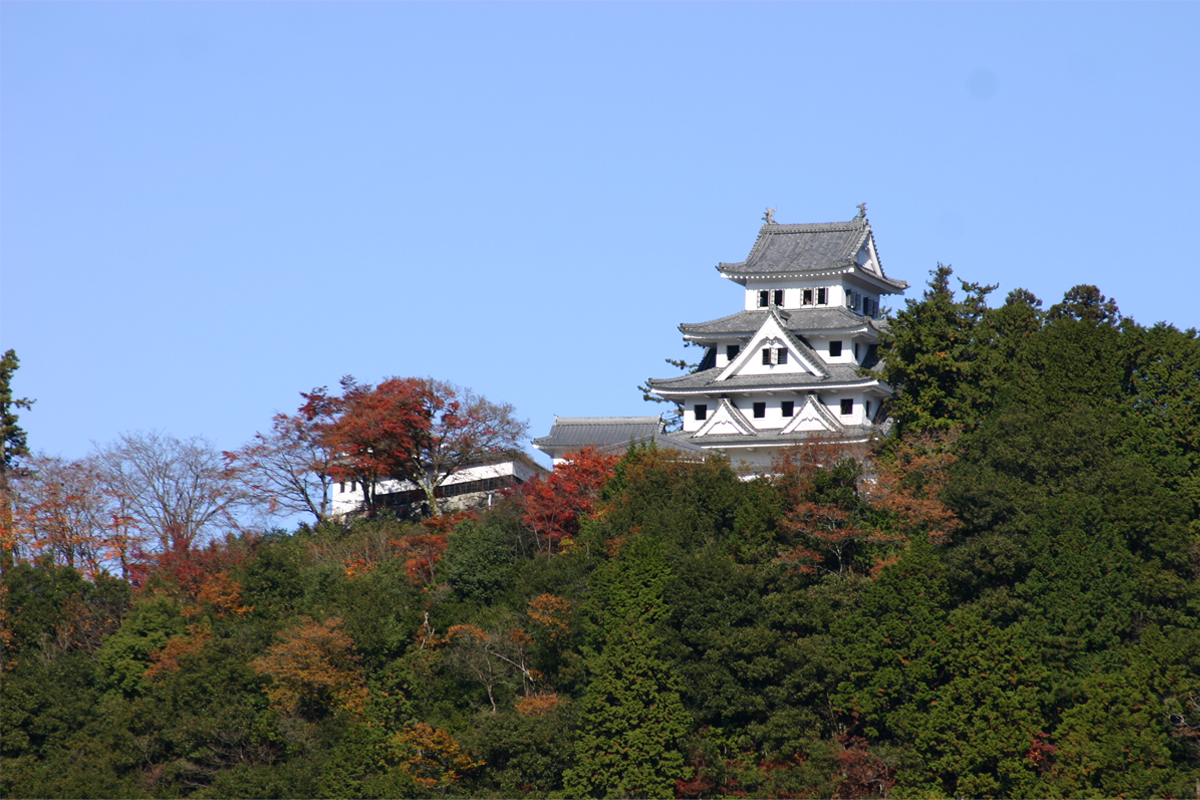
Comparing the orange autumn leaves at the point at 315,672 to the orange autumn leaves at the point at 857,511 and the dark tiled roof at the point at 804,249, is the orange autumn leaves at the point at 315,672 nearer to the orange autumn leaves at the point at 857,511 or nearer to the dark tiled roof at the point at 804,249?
the orange autumn leaves at the point at 857,511

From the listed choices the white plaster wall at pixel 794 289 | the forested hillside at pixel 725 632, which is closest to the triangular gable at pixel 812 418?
the white plaster wall at pixel 794 289

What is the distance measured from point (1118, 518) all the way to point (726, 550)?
711 centimetres

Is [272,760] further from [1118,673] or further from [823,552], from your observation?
[1118,673]

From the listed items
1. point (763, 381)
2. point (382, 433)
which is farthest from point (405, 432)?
point (763, 381)

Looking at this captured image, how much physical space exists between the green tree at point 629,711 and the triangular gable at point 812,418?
1201cm

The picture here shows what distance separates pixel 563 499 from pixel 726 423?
28.2 ft

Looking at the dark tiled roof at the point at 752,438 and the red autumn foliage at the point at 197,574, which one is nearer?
the red autumn foliage at the point at 197,574

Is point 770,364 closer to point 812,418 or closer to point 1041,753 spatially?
point 812,418

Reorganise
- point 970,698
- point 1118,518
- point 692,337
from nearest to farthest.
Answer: point 970,698
point 1118,518
point 692,337

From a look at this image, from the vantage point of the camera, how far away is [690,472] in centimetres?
3666

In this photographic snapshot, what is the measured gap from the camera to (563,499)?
37.4m

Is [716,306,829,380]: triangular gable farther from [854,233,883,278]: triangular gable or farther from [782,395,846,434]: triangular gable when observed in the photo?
[854,233,883,278]: triangular gable

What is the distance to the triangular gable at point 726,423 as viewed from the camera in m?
44.8

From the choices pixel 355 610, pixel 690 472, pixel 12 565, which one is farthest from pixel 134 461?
pixel 690 472
